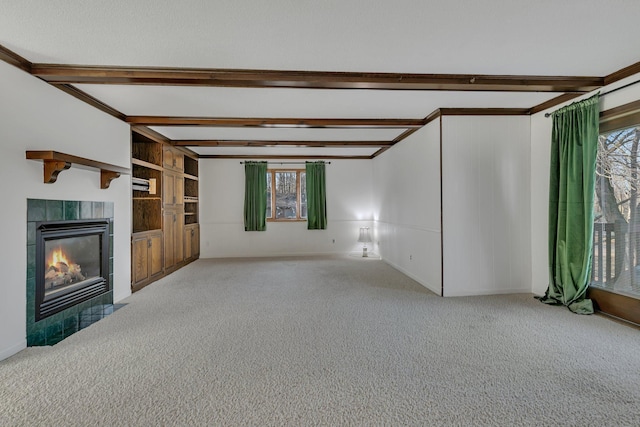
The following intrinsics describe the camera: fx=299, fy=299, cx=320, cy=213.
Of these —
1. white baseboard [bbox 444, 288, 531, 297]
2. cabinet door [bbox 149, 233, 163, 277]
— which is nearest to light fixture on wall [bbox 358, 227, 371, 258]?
white baseboard [bbox 444, 288, 531, 297]

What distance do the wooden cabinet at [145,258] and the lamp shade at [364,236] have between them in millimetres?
4297

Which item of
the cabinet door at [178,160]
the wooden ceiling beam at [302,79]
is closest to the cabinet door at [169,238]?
the cabinet door at [178,160]

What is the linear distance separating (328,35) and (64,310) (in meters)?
3.60

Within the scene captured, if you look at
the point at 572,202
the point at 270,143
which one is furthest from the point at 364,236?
the point at 572,202

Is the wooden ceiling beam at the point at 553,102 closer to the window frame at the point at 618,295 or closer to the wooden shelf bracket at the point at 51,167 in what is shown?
the window frame at the point at 618,295

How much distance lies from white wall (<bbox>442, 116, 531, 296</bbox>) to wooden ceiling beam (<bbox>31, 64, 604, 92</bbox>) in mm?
881

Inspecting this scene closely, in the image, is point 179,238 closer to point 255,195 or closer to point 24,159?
point 255,195

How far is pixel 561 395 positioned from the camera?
1.86 m

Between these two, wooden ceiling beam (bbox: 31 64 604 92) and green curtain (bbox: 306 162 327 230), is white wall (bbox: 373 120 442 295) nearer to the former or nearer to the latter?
wooden ceiling beam (bbox: 31 64 604 92)

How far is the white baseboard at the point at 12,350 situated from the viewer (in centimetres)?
236

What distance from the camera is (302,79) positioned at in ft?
A: 9.38

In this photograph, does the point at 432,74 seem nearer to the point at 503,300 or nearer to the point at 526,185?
the point at 526,185

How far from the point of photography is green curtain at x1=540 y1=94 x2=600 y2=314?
3150 millimetres

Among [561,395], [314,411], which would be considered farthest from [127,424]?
[561,395]
